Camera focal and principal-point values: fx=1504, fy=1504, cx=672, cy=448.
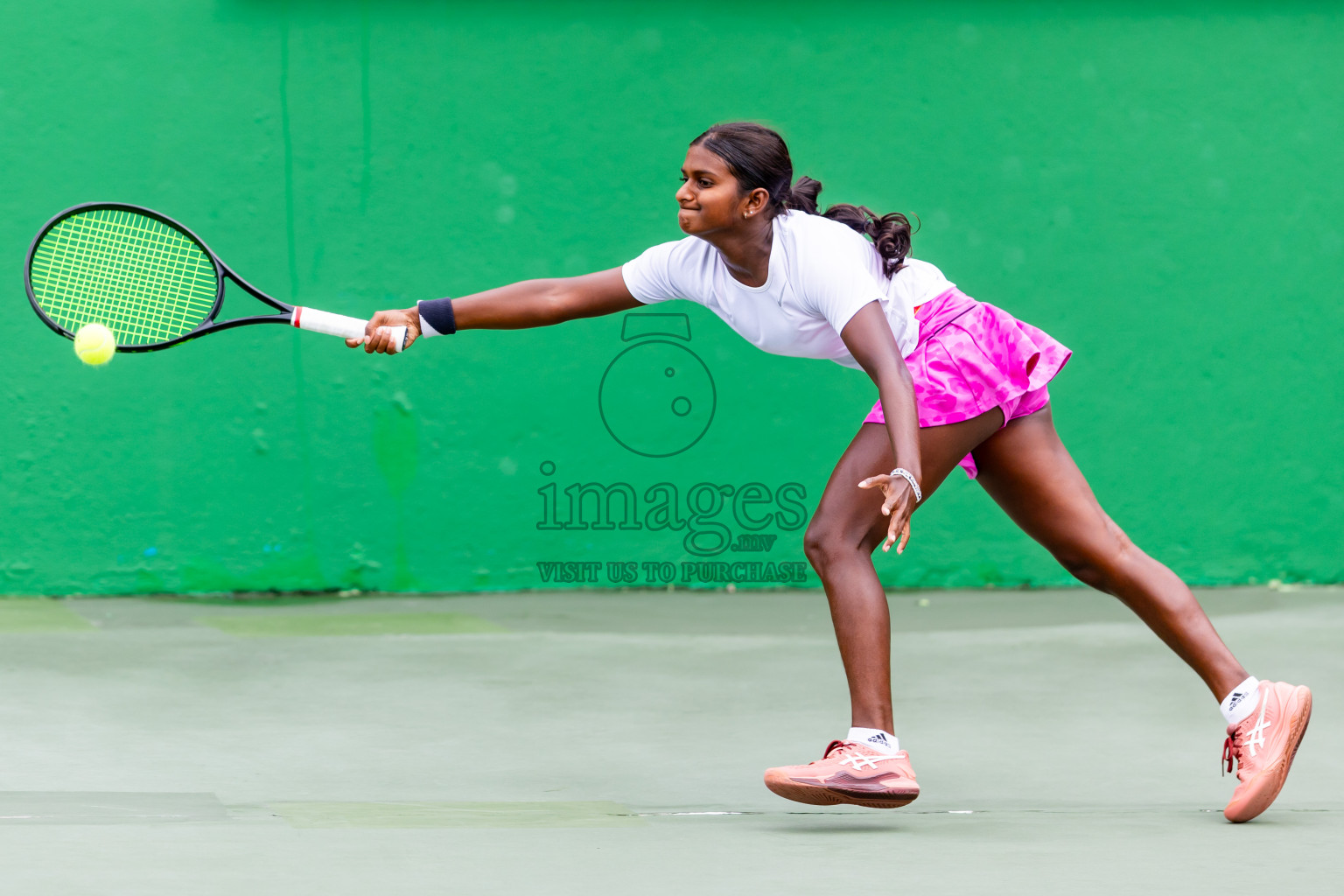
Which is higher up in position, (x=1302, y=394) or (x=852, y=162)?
(x=852, y=162)

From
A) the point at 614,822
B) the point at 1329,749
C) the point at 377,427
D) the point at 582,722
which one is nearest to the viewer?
the point at 614,822

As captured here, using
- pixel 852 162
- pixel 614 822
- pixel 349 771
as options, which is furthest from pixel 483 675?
pixel 852 162

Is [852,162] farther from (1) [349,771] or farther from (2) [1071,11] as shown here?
(1) [349,771]

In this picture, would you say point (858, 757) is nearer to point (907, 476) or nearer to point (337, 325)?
point (907, 476)

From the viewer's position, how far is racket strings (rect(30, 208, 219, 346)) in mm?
4527

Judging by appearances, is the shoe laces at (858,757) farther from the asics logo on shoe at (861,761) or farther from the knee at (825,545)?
the knee at (825,545)

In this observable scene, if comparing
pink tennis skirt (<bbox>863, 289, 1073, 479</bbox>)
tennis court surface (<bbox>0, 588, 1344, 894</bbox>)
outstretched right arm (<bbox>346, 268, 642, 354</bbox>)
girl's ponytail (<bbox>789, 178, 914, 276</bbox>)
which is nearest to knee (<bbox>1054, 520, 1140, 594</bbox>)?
pink tennis skirt (<bbox>863, 289, 1073, 479</bbox>)

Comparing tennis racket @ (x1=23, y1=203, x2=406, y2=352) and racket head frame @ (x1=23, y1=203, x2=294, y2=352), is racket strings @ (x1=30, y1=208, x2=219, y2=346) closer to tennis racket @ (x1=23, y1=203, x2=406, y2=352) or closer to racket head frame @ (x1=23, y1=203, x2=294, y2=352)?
tennis racket @ (x1=23, y1=203, x2=406, y2=352)

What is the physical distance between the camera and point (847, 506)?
309cm

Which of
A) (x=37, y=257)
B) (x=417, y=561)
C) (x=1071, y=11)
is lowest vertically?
(x=417, y=561)

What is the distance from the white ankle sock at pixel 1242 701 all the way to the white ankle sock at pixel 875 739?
2.36 feet

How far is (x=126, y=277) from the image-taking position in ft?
15.1

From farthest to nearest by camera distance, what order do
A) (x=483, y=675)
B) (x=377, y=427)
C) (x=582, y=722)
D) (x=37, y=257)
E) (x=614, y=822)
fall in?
(x=377, y=427) < (x=37, y=257) < (x=483, y=675) < (x=582, y=722) < (x=614, y=822)

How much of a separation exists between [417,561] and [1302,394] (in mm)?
3583
